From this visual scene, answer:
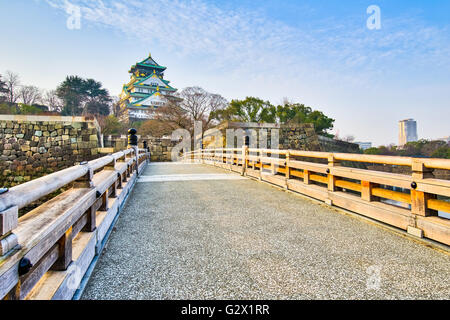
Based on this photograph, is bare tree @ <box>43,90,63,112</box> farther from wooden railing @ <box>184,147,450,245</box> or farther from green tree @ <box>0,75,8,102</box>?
wooden railing @ <box>184,147,450,245</box>

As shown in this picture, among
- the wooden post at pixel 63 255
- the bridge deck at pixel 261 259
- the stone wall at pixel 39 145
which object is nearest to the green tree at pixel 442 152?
the bridge deck at pixel 261 259

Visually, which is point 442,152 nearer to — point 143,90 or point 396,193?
point 396,193

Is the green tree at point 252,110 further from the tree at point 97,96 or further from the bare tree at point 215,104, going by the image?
the tree at point 97,96

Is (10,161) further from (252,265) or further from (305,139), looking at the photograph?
(305,139)

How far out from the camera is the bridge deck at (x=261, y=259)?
1681 millimetres

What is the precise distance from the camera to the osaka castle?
41.8m

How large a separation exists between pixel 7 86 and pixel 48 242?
35.9 meters

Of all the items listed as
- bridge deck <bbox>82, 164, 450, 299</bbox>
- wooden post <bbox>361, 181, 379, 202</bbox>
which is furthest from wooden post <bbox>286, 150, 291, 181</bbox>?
wooden post <bbox>361, 181, 379, 202</bbox>

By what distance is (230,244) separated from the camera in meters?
2.50

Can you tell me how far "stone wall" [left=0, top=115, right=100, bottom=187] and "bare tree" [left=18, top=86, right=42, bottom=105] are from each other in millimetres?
19594

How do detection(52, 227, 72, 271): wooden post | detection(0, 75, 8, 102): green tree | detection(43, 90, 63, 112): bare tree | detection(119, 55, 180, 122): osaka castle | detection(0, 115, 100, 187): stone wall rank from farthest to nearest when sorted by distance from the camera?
1. detection(119, 55, 180, 122): osaka castle
2. detection(43, 90, 63, 112): bare tree
3. detection(0, 75, 8, 102): green tree
4. detection(0, 115, 100, 187): stone wall
5. detection(52, 227, 72, 271): wooden post

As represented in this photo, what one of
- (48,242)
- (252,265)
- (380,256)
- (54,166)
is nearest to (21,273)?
(48,242)
